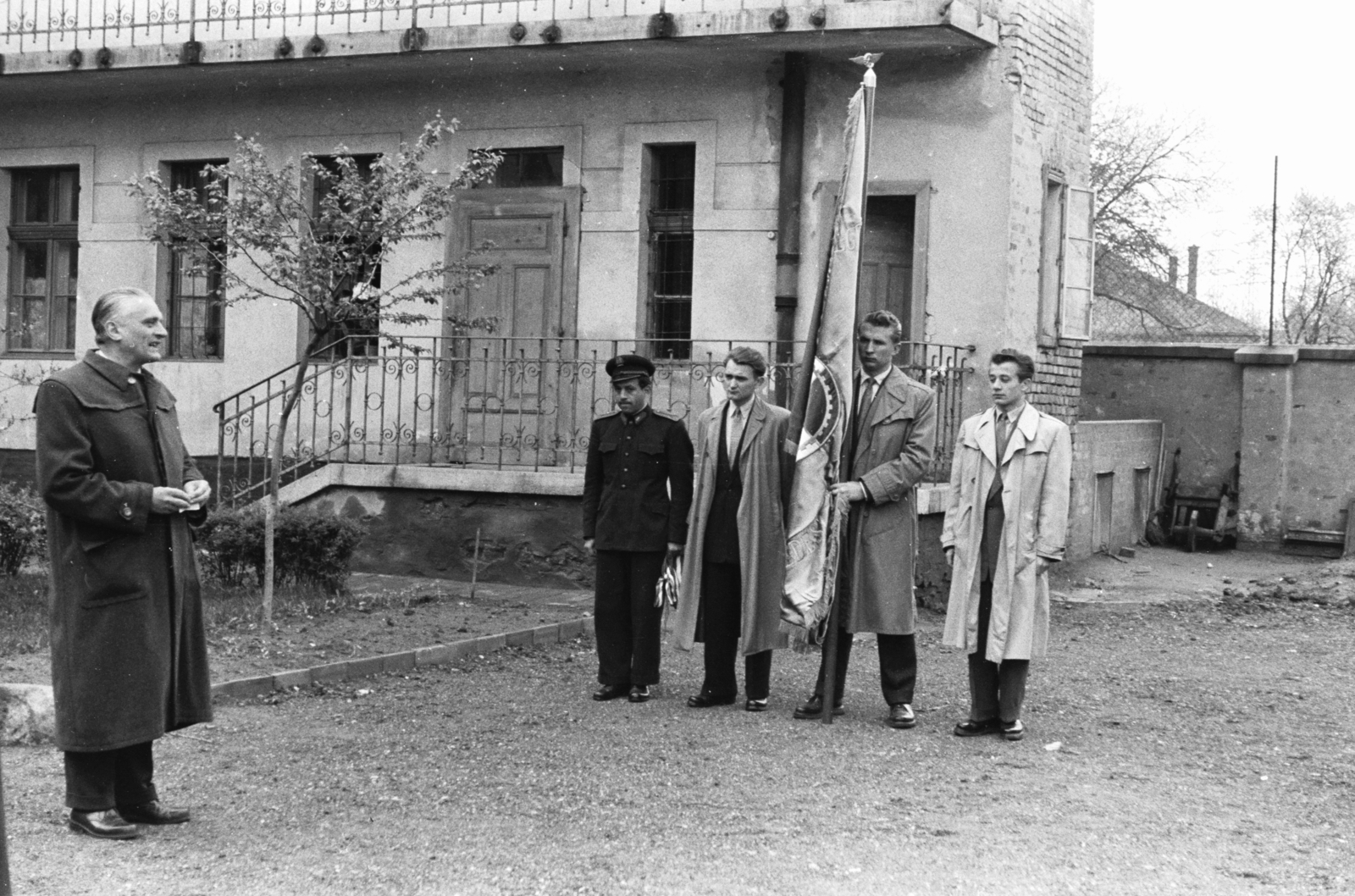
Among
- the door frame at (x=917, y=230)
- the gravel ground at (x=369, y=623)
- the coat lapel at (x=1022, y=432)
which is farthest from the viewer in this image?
the door frame at (x=917, y=230)

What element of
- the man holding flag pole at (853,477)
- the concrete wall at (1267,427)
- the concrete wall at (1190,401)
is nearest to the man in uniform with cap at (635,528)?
the man holding flag pole at (853,477)

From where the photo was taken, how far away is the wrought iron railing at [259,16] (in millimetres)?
13328

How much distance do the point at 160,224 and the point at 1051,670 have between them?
5987mm

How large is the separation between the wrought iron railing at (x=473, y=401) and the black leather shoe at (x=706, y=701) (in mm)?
4729

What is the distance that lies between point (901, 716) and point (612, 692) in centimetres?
153

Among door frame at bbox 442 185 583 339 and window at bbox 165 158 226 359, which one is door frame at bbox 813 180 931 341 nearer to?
door frame at bbox 442 185 583 339

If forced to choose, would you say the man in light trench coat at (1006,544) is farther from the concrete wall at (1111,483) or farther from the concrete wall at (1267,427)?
the concrete wall at (1267,427)

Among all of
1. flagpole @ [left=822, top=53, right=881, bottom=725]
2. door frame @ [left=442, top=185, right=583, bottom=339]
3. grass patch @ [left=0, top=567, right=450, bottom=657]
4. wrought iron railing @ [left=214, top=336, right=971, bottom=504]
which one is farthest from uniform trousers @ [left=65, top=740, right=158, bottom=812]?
door frame @ [left=442, top=185, right=583, bottom=339]

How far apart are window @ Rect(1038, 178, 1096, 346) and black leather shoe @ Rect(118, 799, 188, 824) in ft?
31.3

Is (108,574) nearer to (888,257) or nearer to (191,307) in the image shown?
(888,257)

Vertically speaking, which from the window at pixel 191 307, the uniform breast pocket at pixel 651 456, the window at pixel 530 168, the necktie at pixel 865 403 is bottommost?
the uniform breast pocket at pixel 651 456

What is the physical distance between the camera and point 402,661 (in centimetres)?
896

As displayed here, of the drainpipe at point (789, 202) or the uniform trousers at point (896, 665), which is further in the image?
the drainpipe at point (789, 202)

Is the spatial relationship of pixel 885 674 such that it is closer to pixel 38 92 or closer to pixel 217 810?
pixel 217 810
